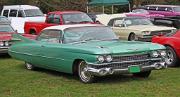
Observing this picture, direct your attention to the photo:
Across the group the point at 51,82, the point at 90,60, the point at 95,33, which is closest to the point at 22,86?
the point at 51,82

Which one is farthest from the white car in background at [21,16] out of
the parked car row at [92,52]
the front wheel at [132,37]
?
the parked car row at [92,52]

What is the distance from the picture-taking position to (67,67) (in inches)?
409

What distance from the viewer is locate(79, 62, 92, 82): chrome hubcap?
391 inches

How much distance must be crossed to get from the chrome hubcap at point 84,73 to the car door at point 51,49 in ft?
2.48

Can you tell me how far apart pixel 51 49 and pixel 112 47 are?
1.91 meters

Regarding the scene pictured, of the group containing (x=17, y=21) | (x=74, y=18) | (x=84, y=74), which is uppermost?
(x=74, y=18)

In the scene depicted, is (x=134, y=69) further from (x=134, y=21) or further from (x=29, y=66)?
(x=134, y=21)

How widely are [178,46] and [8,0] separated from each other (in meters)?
34.0

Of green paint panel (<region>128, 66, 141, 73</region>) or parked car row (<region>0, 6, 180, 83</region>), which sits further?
green paint panel (<region>128, 66, 141, 73</region>)

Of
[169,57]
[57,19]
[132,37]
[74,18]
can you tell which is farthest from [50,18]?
[169,57]

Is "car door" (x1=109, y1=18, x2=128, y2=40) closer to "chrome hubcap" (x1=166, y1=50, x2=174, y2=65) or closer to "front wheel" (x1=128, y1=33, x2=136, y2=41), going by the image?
"front wheel" (x1=128, y1=33, x2=136, y2=41)

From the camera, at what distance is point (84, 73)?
10.0 m

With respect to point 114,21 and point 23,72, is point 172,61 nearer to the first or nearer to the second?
point 23,72

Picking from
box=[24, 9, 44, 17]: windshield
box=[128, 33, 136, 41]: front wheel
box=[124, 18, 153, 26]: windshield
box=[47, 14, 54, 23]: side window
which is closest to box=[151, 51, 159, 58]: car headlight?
box=[128, 33, 136, 41]: front wheel
